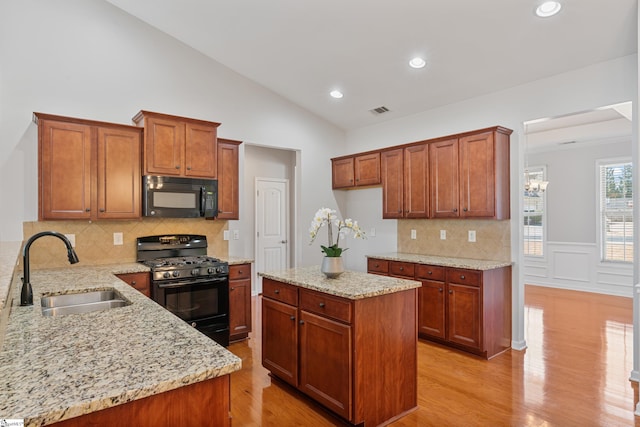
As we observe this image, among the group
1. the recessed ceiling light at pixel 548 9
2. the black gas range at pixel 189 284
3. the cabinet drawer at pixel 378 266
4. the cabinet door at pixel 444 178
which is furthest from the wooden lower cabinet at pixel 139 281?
the recessed ceiling light at pixel 548 9

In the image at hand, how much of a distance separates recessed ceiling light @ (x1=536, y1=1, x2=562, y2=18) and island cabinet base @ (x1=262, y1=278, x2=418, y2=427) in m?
2.41

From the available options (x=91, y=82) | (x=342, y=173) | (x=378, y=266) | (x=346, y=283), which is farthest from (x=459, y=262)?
(x=91, y=82)

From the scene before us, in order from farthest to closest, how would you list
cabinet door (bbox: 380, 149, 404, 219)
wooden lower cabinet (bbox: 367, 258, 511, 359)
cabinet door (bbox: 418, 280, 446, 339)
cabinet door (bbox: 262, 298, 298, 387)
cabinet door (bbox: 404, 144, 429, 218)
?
cabinet door (bbox: 380, 149, 404, 219) < cabinet door (bbox: 404, 144, 429, 218) < cabinet door (bbox: 418, 280, 446, 339) < wooden lower cabinet (bbox: 367, 258, 511, 359) < cabinet door (bbox: 262, 298, 298, 387)

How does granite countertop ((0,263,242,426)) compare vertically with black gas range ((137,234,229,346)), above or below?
above

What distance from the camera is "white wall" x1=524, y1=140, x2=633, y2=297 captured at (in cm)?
647

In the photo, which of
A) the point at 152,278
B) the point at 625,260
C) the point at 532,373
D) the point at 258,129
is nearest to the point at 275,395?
the point at 152,278

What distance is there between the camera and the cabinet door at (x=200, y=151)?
3.99 m

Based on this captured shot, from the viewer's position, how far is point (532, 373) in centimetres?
328

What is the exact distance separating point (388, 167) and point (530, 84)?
1.83 m

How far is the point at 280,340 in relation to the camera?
2938mm

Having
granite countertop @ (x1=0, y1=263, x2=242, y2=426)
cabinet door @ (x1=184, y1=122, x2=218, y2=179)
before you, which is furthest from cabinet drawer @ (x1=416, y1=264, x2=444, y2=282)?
granite countertop @ (x1=0, y1=263, x2=242, y2=426)

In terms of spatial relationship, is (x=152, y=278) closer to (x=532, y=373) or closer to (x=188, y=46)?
(x=188, y=46)

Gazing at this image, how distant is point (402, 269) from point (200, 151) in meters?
2.65

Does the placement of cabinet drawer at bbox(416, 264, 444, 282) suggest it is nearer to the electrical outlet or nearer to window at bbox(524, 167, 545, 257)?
the electrical outlet
